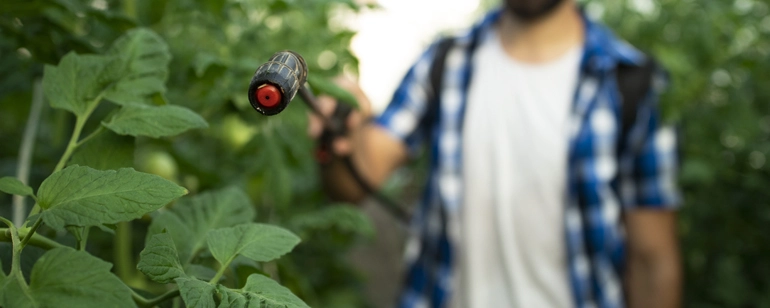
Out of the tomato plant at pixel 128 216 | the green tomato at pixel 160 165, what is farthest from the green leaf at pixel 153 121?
the green tomato at pixel 160 165

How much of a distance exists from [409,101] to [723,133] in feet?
3.00

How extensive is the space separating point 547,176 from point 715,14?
0.65 metres

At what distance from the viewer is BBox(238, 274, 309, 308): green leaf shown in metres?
0.38

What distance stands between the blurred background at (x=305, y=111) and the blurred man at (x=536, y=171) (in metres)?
0.16

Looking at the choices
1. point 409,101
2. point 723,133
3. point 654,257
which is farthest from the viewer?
point 723,133

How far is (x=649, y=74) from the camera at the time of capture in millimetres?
1543

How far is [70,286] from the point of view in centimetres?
33

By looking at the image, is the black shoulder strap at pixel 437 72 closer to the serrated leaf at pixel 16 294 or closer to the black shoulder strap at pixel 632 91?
the black shoulder strap at pixel 632 91

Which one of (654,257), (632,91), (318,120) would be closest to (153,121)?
(318,120)

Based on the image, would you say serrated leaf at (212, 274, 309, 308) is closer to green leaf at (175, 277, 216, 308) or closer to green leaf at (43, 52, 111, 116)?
green leaf at (175, 277, 216, 308)

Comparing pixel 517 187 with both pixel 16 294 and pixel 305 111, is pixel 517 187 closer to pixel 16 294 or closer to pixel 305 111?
pixel 305 111

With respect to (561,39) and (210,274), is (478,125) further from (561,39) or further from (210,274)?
(210,274)

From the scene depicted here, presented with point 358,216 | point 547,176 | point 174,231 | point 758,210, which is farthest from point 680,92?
point 174,231

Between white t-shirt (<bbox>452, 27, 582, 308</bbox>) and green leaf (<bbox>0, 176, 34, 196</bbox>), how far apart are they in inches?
49.3
